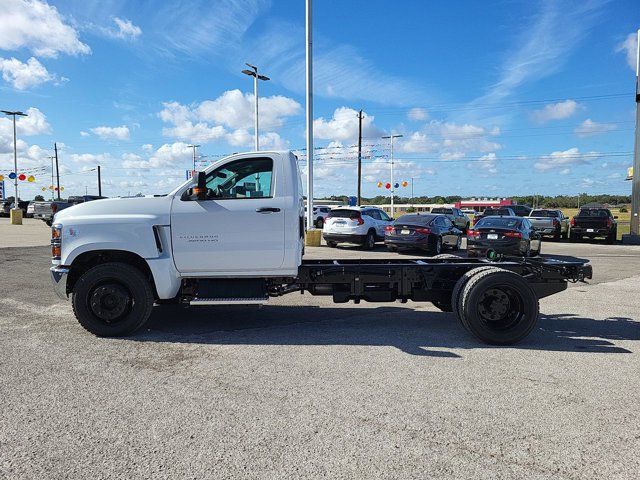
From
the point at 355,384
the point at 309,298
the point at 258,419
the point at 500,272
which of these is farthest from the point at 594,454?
the point at 309,298

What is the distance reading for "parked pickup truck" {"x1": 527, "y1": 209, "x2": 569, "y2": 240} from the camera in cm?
2433

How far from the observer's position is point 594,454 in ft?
10.1

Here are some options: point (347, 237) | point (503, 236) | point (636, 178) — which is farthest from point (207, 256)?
point (636, 178)

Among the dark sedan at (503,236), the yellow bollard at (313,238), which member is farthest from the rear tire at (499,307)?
the yellow bollard at (313,238)

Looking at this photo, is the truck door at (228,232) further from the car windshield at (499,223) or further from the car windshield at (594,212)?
the car windshield at (594,212)

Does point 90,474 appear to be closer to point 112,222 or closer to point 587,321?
point 112,222

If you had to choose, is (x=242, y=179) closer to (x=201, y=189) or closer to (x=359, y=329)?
(x=201, y=189)

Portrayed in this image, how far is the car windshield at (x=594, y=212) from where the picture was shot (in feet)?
76.9

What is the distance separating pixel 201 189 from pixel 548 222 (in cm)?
2275

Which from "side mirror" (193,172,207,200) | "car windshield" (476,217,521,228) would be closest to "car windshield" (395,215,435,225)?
"car windshield" (476,217,521,228)

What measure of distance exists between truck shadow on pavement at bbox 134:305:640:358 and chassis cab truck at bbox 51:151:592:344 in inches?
16.4

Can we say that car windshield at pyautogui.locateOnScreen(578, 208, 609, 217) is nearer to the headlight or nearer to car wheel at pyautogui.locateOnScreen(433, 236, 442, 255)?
car wheel at pyautogui.locateOnScreen(433, 236, 442, 255)

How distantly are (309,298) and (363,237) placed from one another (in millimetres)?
10052

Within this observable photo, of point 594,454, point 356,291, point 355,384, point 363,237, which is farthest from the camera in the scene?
point 363,237
